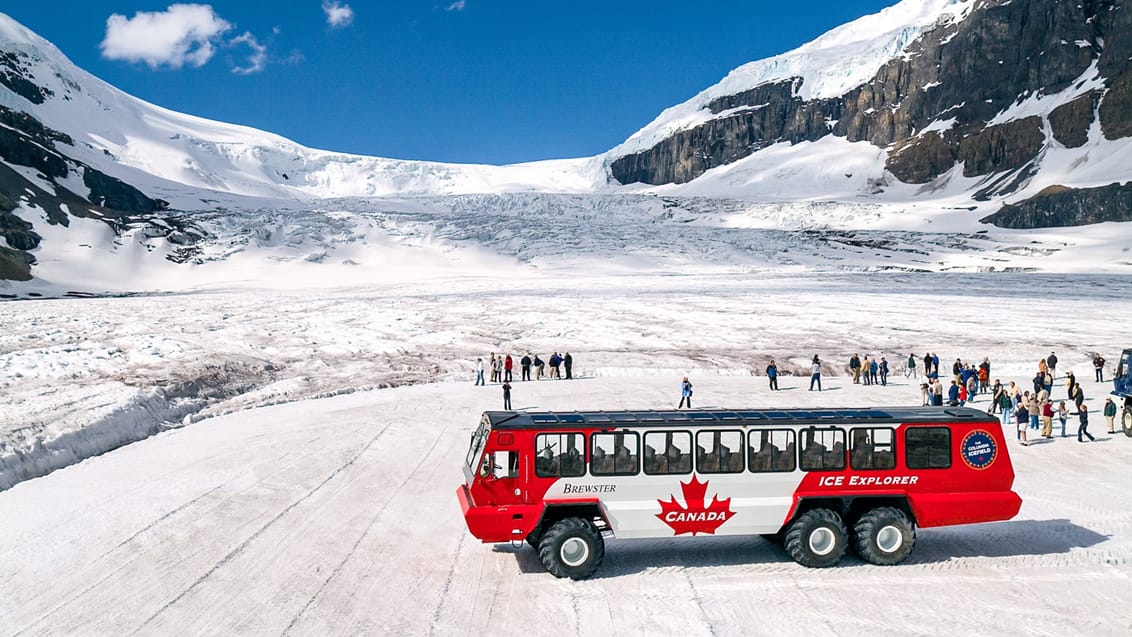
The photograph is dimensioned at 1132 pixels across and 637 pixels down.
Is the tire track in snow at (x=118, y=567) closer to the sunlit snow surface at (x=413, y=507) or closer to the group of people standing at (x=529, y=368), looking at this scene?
the sunlit snow surface at (x=413, y=507)

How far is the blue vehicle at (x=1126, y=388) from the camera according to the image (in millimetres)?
21766

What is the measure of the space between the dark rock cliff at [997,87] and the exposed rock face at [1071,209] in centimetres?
2420

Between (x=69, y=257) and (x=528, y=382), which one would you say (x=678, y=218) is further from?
(x=528, y=382)

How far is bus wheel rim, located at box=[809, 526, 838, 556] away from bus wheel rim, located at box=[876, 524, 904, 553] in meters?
0.70

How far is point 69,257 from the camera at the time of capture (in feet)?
284

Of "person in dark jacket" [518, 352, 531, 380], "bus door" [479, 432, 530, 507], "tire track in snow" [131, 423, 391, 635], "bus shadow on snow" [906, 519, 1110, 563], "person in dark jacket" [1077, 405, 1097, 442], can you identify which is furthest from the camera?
"person in dark jacket" [518, 352, 531, 380]

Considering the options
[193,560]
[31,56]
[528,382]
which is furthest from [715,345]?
[31,56]

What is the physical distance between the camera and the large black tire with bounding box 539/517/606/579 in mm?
11469

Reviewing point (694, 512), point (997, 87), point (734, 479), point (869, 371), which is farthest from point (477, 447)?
point (997, 87)

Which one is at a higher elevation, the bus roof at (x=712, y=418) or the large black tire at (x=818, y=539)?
the bus roof at (x=712, y=418)

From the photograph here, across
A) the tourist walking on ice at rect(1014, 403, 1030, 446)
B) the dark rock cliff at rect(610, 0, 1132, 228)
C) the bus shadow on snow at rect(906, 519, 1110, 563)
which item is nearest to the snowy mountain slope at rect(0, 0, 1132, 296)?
the dark rock cliff at rect(610, 0, 1132, 228)

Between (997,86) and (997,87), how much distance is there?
288 mm

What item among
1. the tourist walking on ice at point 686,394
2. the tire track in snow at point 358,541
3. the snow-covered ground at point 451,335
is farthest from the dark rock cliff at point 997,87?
the tire track in snow at point 358,541

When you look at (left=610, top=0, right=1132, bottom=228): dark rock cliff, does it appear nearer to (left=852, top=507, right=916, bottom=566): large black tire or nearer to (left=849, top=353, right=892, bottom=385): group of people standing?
(left=849, top=353, right=892, bottom=385): group of people standing
